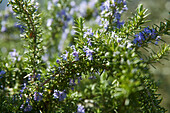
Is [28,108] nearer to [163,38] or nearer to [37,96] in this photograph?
Answer: [37,96]

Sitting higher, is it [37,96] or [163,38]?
[163,38]

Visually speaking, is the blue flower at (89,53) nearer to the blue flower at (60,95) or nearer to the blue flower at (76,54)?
the blue flower at (76,54)

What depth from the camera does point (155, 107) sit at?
23.1 inches

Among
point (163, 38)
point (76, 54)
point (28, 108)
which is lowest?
point (28, 108)

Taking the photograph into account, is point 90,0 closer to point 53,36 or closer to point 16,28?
point 53,36

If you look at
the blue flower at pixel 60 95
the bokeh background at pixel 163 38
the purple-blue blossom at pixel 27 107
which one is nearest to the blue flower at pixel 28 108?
the purple-blue blossom at pixel 27 107

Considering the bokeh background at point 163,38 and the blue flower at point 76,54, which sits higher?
the bokeh background at point 163,38

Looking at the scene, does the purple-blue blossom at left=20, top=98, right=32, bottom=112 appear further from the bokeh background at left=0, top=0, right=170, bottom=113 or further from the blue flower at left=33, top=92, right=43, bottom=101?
the bokeh background at left=0, top=0, right=170, bottom=113

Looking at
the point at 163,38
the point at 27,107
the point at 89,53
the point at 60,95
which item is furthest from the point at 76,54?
the point at 163,38

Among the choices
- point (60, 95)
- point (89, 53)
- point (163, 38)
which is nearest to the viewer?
point (89, 53)

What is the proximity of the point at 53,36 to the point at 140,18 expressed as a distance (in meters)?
0.96

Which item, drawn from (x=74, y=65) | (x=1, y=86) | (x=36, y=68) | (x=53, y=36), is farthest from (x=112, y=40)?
(x=53, y=36)

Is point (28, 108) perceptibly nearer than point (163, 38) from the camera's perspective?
Yes

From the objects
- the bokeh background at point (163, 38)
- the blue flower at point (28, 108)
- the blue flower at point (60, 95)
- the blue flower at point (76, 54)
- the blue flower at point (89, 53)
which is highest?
the bokeh background at point (163, 38)
